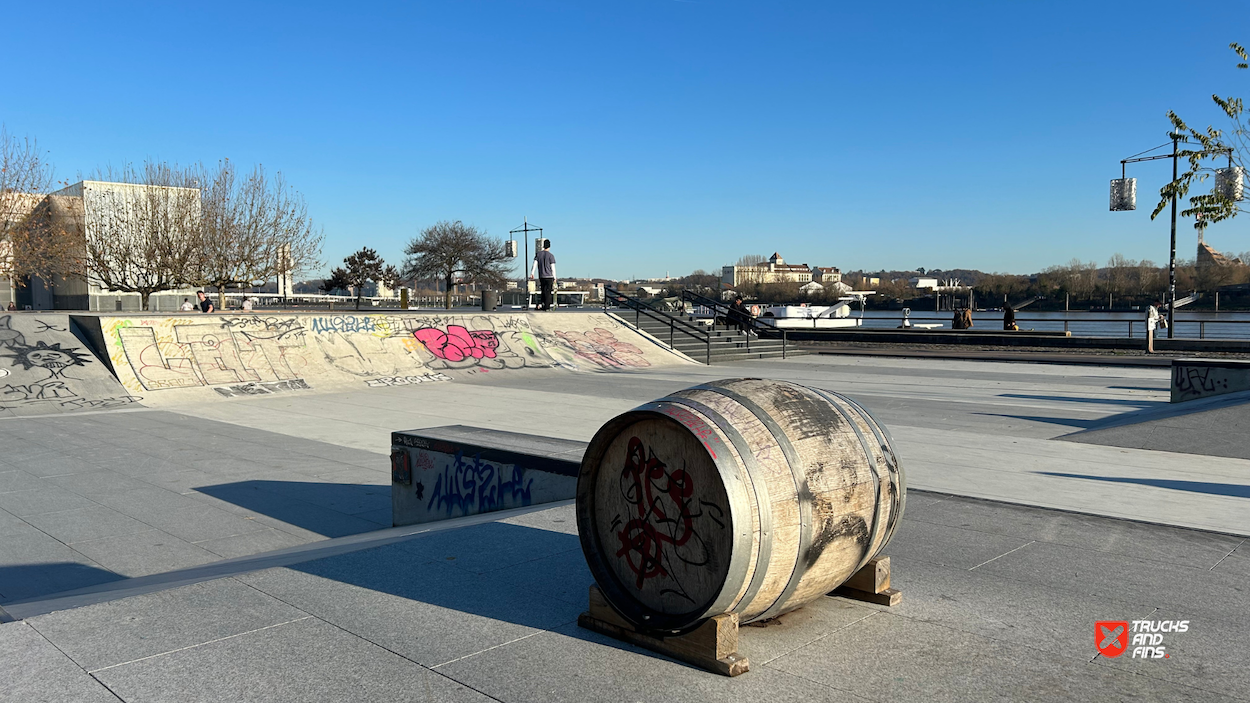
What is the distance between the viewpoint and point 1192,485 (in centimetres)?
699

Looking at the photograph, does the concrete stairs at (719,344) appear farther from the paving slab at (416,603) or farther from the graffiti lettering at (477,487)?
the paving slab at (416,603)

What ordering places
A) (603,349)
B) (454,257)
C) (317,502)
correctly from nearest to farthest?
(317,502), (603,349), (454,257)

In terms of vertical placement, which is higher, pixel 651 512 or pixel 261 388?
pixel 651 512

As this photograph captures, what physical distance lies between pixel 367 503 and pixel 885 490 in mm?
5609

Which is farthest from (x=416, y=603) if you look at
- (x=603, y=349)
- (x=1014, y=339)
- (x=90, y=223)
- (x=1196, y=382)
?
(x=90, y=223)

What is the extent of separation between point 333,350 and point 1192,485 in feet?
54.2

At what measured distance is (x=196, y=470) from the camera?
8875 mm

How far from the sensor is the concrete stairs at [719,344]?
24.2m

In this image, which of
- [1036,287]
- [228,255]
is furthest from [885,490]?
[1036,287]

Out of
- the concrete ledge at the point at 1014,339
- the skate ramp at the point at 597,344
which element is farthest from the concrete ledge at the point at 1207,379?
the skate ramp at the point at 597,344

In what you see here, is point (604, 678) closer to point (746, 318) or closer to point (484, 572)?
point (484, 572)

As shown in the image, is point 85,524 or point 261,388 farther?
point 261,388

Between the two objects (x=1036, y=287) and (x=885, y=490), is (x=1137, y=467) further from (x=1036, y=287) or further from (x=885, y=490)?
(x=1036, y=287)

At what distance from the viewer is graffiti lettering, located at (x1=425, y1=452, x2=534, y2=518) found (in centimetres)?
669
